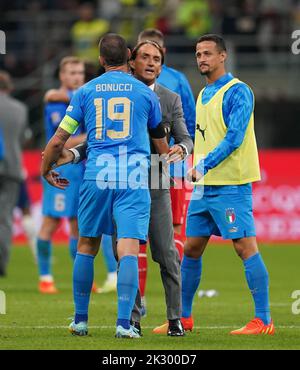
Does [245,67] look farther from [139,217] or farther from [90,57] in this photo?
[139,217]

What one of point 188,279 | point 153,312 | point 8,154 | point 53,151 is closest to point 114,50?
point 53,151

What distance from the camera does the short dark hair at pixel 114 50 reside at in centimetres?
874

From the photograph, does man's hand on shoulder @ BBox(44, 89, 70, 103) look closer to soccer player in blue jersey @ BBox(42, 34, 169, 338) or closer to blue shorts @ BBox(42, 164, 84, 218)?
blue shorts @ BBox(42, 164, 84, 218)

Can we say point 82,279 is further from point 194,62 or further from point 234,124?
point 194,62

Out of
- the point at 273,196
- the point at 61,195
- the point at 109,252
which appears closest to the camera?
the point at 61,195

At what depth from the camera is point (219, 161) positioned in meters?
9.25

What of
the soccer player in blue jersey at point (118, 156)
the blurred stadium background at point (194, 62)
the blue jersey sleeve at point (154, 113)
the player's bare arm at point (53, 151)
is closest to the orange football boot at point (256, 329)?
the soccer player in blue jersey at point (118, 156)

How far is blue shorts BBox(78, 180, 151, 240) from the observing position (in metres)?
8.70

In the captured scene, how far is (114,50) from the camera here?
8789 millimetres

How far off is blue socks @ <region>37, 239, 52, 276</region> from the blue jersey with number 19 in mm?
4995

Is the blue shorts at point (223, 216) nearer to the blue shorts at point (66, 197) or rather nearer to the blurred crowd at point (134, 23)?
the blue shorts at point (66, 197)

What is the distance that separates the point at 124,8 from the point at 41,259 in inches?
482

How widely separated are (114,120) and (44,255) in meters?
5.28

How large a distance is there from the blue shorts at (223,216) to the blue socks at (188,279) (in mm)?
256
